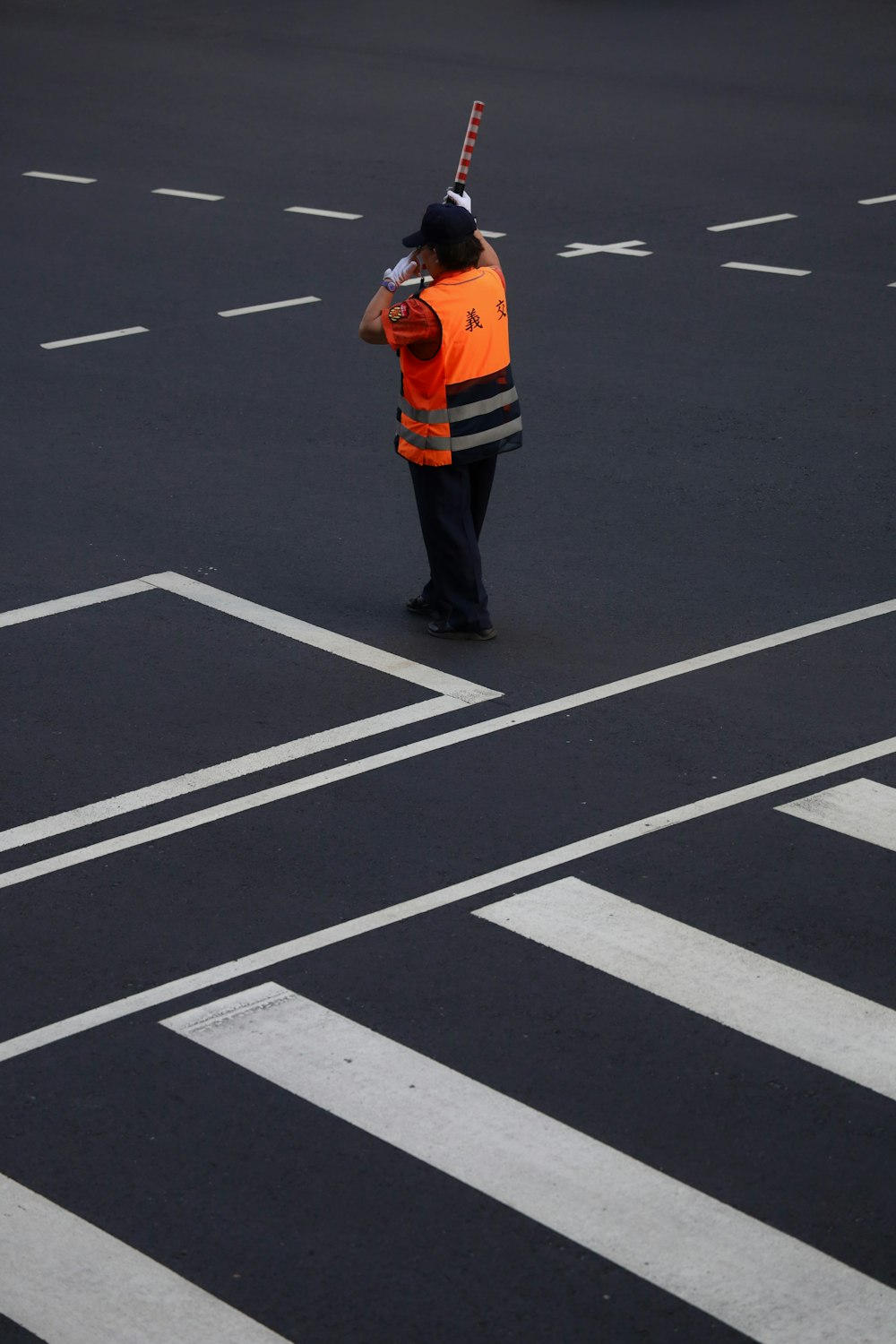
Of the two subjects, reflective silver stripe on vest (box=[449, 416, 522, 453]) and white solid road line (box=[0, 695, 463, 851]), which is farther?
reflective silver stripe on vest (box=[449, 416, 522, 453])

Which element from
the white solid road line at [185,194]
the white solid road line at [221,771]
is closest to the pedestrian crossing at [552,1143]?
the white solid road line at [221,771]

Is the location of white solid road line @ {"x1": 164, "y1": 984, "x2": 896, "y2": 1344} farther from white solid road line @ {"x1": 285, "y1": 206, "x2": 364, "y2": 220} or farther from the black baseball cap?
white solid road line @ {"x1": 285, "y1": 206, "x2": 364, "y2": 220}

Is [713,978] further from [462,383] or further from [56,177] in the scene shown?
[56,177]

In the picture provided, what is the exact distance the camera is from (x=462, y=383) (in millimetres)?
10195

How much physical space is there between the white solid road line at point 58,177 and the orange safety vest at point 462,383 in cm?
1407

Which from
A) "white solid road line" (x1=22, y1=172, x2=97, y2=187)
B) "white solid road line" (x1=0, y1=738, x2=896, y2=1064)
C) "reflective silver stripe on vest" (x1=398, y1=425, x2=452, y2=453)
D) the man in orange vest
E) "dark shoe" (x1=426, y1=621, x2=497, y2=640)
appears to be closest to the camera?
"white solid road line" (x1=0, y1=738, x2=896, y2=1064)

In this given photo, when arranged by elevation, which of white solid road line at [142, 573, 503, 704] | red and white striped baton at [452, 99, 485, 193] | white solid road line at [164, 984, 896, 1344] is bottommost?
white solid road line at [164, 984, 896, 1344]

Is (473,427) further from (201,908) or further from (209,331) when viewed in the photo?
(209,331)

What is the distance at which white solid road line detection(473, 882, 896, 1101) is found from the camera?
6.75 metres

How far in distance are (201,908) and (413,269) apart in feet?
13.4

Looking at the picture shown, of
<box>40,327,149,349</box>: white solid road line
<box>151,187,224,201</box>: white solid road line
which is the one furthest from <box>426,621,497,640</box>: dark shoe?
<box>151,187,224,201</box>: white solid road line

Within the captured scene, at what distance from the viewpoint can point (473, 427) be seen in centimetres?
1030

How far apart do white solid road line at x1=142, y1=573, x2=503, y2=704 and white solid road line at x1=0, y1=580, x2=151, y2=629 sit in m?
0.12

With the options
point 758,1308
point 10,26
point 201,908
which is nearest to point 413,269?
point 201,908
